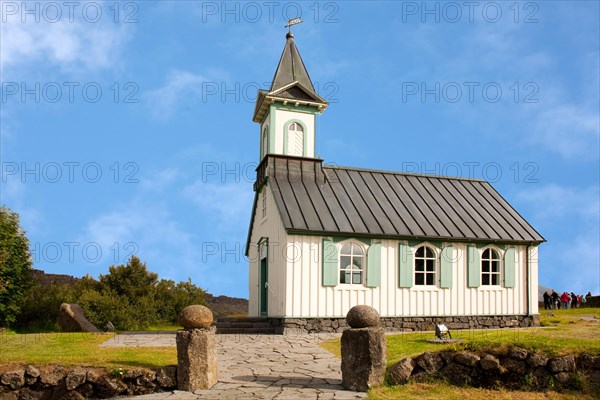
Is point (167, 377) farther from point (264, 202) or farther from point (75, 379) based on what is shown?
point (264, 202)

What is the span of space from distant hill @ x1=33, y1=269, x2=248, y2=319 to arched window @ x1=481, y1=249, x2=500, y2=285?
12.3 m

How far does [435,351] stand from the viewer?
10781mm

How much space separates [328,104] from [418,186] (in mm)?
5184

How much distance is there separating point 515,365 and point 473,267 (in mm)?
10912

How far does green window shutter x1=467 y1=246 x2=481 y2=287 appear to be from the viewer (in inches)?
821

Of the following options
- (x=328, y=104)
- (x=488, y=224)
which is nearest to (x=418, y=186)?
(x=488, y=224)

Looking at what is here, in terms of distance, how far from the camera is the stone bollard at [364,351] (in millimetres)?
10180

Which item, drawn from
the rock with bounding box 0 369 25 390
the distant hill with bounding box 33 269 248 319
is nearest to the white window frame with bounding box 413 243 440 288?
the distant hill with bounding box 33 269 248 319

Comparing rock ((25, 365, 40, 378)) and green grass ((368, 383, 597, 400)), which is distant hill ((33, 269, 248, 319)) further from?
green grass ((368, 383, 597, 400))

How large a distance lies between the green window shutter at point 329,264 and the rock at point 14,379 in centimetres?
979

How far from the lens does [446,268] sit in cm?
2055

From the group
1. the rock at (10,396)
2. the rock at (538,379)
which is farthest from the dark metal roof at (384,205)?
the rock at (538,379)

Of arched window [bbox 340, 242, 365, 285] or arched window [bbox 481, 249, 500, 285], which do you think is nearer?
arched window [bbox 340, 242, 365, 285]

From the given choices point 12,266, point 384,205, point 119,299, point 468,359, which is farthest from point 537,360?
point 12,266
